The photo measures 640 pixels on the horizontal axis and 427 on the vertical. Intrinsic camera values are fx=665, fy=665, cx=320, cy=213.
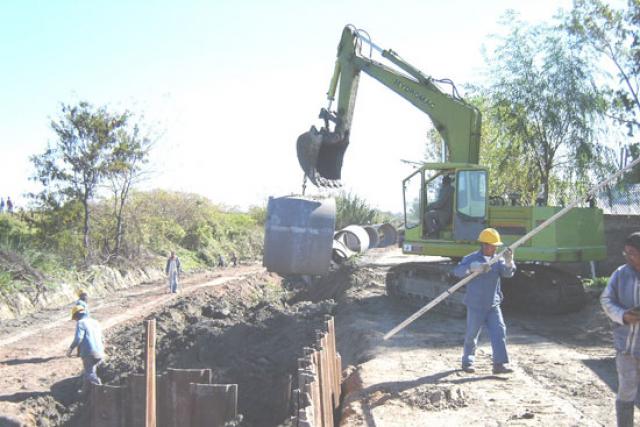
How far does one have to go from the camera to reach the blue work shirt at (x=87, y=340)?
30.8ft

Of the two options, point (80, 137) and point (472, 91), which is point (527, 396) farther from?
point (80, 137)

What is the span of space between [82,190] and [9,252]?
423 centimetres

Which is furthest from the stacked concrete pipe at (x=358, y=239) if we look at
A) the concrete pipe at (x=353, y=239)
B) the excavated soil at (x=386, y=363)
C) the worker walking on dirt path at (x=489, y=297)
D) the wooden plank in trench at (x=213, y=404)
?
the wooden plank in trench at (x=213, y=404)

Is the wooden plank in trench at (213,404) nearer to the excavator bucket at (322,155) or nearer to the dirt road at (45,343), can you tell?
the dirt road at (45,343)

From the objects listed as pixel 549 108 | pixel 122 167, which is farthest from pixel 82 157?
pixel 549 108

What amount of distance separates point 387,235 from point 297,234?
2145 cm

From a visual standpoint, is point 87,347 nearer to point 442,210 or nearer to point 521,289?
point 442,210

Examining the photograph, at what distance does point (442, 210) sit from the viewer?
1268 cm

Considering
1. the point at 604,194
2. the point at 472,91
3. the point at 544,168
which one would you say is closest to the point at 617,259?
the point at 604,194

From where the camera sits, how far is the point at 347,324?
12.2 m

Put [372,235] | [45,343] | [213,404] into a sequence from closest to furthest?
[213,404] → [45,343] → [372,235]

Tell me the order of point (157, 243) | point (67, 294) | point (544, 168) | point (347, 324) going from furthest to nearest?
point (157, 243) < point (544, 168) < point (67, 294) < point (347, 324)

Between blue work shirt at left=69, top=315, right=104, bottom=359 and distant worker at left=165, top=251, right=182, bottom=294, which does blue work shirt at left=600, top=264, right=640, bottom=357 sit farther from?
distant worker at left=165, top=251, right=182, bottom=294

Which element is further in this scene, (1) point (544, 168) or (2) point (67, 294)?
(1) point (544, 168)
